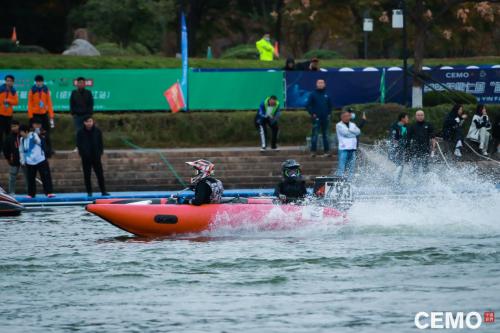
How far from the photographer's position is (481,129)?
33.7 metres

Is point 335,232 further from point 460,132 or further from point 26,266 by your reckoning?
point 460,132

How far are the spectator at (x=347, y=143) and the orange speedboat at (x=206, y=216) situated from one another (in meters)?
7.38

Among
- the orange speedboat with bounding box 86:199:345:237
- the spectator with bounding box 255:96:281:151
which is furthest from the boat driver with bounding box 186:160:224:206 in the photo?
the spectator with bounding box 255:96:281:151

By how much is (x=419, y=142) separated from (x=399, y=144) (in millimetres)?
603

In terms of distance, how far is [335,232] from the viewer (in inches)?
934

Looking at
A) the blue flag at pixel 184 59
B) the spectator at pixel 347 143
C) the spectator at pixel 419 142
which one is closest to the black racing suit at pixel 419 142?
the spectator at pixel 419 142

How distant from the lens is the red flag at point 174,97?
36.7 m

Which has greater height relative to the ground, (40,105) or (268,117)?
(40,105)

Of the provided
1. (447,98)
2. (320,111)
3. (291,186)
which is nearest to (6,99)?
(320,111)

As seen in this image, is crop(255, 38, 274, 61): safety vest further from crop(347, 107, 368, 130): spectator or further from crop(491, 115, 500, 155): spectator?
crop(491, 115, 500, 155): spectator

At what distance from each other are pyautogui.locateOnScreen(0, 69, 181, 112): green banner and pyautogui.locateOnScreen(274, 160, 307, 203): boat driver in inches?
553

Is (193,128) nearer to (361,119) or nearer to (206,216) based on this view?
(361,119)

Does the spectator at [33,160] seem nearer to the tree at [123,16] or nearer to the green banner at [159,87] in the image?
the green banner at [159,87]
